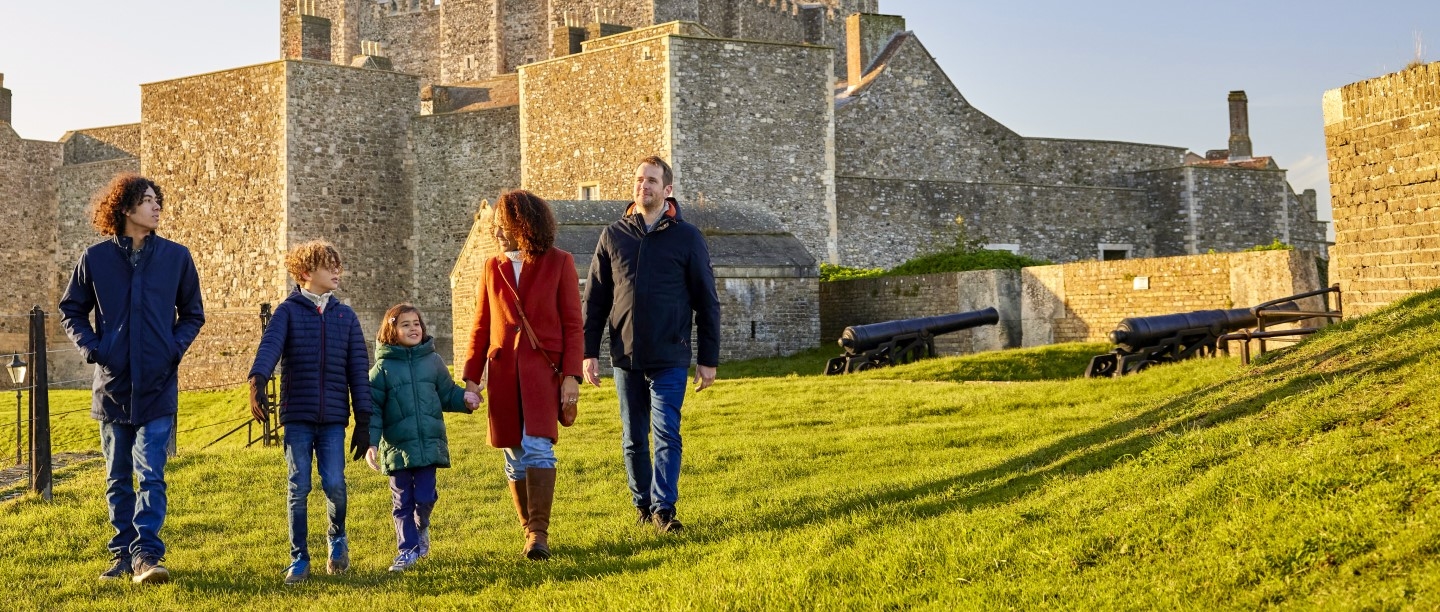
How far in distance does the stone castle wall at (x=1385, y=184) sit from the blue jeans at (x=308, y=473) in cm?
864

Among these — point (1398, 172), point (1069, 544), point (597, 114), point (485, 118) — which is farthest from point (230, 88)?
point (1069, 544)

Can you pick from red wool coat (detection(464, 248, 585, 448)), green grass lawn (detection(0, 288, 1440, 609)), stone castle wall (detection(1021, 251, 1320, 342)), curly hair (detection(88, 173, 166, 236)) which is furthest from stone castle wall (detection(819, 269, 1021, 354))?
curly hair (detection(88, 173, 166, 236))

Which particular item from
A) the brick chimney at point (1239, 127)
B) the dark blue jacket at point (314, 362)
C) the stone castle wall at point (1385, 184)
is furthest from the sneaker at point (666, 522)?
the brick chimney at point (1239, 127)

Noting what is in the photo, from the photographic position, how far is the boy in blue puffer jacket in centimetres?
656

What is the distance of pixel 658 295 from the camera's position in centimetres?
705

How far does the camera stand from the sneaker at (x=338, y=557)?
21.8ft

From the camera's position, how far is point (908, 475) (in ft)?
27.7

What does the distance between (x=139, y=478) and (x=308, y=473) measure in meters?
0.77

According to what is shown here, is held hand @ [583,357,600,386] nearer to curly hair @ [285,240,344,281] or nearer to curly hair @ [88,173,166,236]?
curly hair @ [285,240,344,281]

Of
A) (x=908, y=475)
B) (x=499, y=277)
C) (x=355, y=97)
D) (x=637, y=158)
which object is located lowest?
(x=908, y=475)

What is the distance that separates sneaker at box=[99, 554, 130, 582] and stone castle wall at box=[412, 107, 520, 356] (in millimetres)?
26023

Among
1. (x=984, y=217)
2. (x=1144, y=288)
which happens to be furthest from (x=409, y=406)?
(x=984, y=217)

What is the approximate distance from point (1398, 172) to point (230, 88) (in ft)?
93.3

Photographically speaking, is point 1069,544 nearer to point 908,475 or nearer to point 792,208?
point 908,475
